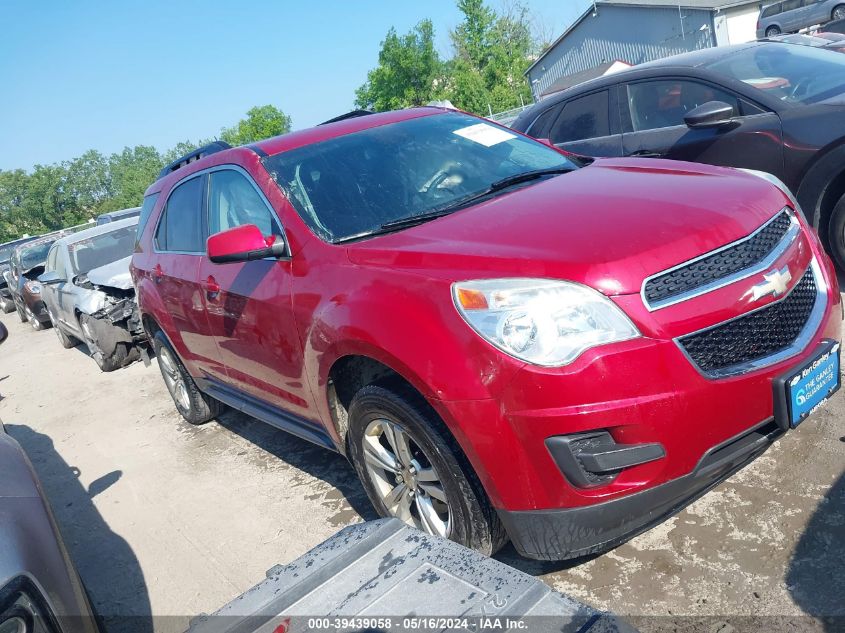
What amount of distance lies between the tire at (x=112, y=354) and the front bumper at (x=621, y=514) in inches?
294

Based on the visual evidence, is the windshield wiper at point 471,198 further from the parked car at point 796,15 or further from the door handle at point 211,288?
the parked car at point 796,15

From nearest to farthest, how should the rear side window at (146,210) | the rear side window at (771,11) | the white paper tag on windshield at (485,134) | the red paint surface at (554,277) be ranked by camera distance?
the red paint surface at (554,277)
the white paper tag on windshield at (485,134)
the rear side window at (146,210)
the rear side window at (771,11)

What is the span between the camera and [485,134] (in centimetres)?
413

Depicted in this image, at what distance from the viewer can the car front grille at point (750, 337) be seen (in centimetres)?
246

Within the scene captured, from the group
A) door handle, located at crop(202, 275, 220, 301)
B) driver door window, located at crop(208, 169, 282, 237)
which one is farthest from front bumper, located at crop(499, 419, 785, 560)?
door handle, located at crop(202, 275, 220, 301)

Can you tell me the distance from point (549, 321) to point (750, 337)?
721 mm

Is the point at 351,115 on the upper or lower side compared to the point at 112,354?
upper

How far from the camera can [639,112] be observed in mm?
6164

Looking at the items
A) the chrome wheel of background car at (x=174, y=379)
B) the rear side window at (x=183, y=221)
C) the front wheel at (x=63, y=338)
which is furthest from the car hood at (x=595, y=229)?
the front wheel at (x=63, y=338)

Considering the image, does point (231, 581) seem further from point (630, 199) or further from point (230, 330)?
point (630, 199)

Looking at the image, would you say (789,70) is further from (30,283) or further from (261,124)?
(261,124)

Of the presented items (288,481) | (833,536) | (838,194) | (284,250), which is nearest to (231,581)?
(288,481)

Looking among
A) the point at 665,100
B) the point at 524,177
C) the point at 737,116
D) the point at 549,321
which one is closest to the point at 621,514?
the point at 549,321

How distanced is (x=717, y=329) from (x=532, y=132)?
4.88 metres
